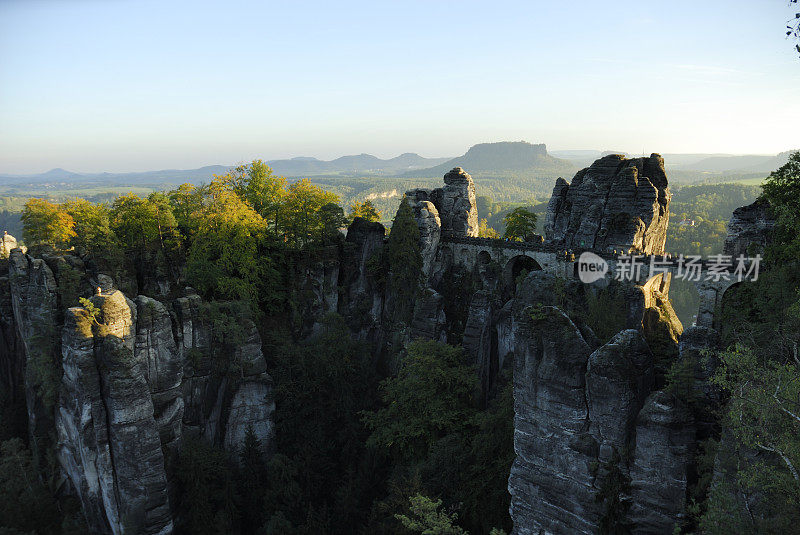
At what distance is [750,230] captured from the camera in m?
24.5

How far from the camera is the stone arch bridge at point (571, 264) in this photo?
83.1ft

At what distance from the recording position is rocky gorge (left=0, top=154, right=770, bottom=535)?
1488 cm

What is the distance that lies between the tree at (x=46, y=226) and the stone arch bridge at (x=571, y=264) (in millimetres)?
26991

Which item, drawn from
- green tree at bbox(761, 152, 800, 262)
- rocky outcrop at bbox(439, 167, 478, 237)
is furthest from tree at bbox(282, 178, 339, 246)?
green tree at bbox(761, 152, 800, 262)

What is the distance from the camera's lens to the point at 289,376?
96.2ft

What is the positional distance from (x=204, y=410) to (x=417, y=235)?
56.7ft

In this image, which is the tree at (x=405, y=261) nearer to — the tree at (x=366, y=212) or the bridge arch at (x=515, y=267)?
the tree at (x=366, y=212)

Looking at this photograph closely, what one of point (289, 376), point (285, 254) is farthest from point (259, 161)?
point (289, 376)

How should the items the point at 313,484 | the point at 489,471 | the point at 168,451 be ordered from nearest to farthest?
1. the point at 489,471
2. the point at 168,451
3. the point at 313,484

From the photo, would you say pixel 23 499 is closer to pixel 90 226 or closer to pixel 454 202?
pixel 90 226

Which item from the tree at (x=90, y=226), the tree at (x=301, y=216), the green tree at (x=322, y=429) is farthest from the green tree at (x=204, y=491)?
the tree at (x=301, y=216)

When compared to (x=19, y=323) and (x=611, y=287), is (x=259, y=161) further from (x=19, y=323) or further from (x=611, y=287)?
(x=611, y=287)

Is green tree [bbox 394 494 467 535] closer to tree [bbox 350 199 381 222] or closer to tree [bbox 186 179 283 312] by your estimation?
tree [bbox 186 179 283 312]

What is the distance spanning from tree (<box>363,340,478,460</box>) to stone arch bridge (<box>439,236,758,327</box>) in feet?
25.3
